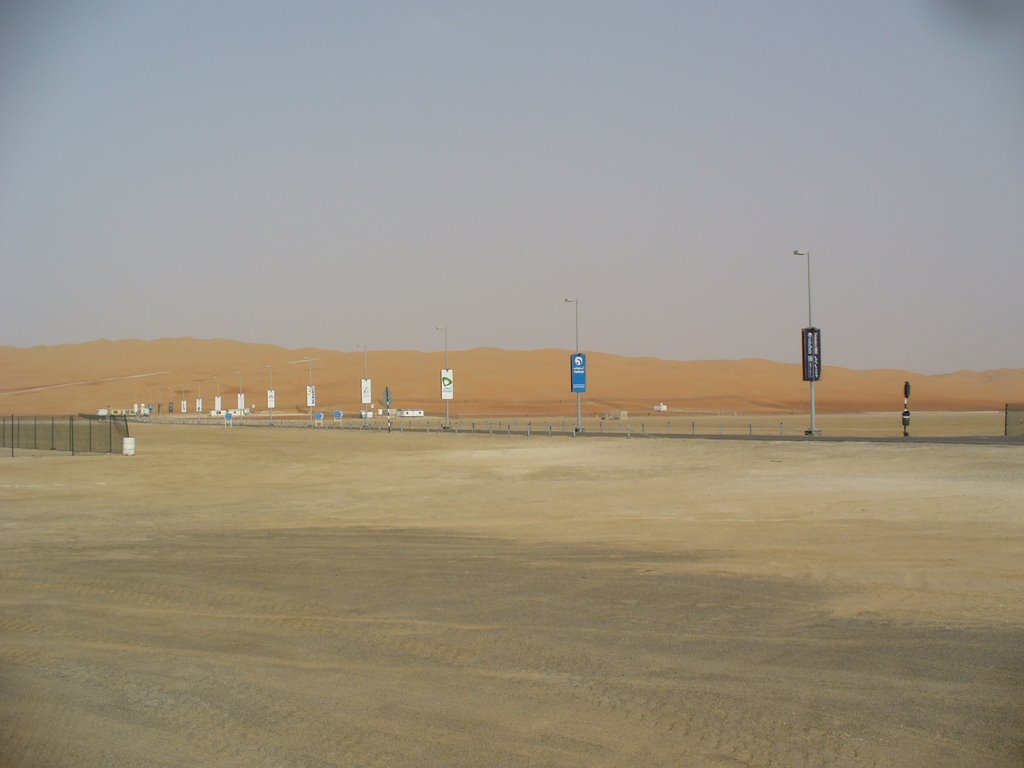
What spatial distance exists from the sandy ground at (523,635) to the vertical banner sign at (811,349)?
27450 mm

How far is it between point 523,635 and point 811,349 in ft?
139

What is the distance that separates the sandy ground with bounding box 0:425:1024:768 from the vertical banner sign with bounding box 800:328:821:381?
90.1 feet

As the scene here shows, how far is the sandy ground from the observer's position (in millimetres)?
6789

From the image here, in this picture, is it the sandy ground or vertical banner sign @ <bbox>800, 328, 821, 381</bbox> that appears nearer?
the sandy ground

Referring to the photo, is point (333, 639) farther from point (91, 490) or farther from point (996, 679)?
point (91, 490)

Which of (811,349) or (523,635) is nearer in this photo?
(523,635)

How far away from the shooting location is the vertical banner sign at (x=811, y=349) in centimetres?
4922

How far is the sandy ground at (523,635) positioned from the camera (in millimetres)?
6789

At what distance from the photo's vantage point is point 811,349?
49531mm

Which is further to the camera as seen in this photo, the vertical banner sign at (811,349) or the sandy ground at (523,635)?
the vertical banner sign at (811,349)

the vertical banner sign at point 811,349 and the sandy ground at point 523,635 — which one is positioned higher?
the vertical banner sign at point 811,349

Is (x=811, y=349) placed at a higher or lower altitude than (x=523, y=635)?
higher

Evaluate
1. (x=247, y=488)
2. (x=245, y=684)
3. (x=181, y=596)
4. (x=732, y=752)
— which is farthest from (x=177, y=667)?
(x=247, y=488)

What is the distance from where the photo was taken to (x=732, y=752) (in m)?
Answer: 6.48
